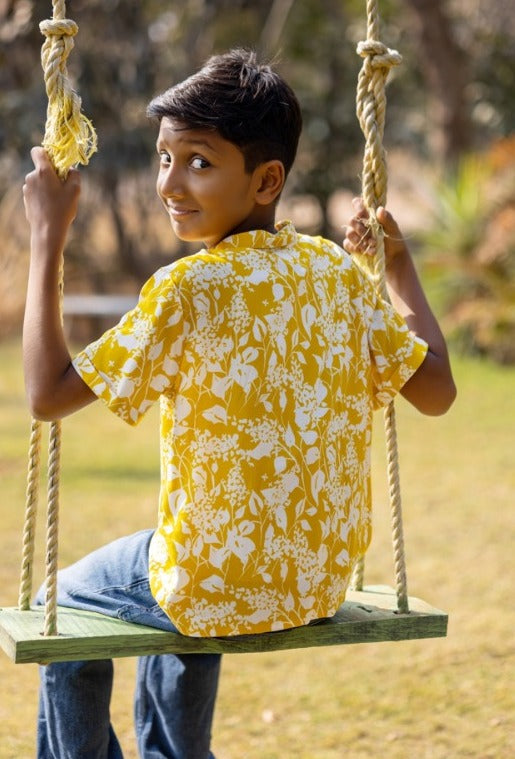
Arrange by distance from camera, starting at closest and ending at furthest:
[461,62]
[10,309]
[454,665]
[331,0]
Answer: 1. [454,665]
2. [10,309]
3. [461,62]
4. [331,0]

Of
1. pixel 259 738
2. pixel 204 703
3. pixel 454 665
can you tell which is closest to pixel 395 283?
pixel 204 703

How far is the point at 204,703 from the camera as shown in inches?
129

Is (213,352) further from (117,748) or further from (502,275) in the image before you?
(502,275)

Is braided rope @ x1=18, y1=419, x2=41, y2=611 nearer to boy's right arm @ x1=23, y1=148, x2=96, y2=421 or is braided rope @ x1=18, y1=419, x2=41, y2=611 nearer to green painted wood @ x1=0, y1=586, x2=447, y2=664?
green painted wood @ x1=0, y1=586, x2=447, y2=664

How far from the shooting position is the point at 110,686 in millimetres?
3025

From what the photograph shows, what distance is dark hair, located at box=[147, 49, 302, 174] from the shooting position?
8.73 feet

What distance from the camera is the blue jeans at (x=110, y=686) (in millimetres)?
2850

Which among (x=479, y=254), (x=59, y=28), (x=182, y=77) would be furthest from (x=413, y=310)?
(x=182, y=77)

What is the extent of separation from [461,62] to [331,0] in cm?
477

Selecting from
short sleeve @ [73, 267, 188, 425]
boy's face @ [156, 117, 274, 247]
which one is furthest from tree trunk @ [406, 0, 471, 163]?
short sleeve @ [73, 267, 188, 425]

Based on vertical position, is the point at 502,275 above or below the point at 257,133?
above

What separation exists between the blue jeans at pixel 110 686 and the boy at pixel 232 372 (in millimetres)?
14

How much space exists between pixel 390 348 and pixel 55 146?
88 centimetres

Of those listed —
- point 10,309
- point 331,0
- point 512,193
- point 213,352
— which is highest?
point 331,0
